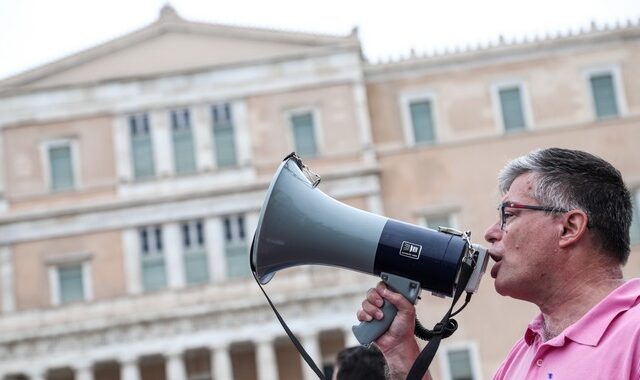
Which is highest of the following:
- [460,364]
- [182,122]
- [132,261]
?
[182,122]

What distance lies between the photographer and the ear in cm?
323

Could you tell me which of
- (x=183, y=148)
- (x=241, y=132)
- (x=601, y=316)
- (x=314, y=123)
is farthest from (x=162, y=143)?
(x=601, y=316)

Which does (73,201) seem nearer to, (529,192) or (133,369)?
(133,369)

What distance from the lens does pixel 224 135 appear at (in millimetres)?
32188

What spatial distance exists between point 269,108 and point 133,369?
321 inches

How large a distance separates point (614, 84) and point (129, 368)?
15616 millimetres

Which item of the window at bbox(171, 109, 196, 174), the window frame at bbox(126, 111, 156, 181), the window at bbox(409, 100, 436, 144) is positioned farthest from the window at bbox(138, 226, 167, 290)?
the window at bbox(409, 100, 436, 144)

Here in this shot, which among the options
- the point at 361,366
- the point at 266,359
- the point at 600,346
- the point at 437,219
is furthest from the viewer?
the point at 437,219

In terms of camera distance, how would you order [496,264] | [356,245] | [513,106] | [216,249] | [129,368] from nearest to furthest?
[496,264] → [356,245] → [129,368] → [216,249] → [513,106]

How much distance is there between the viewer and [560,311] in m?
3.28

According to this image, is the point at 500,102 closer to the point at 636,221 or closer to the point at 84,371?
the point at 636,221

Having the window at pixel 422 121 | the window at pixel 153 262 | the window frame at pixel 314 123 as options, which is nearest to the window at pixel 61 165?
the window at pixel 153 262

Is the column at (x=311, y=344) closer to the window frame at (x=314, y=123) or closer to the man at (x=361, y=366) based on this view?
the window frame at (x=314, y=123)

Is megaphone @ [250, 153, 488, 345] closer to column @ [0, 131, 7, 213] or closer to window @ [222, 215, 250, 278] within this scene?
window @ [222, 215, 250, 278]
